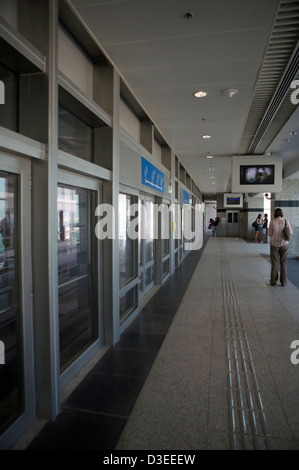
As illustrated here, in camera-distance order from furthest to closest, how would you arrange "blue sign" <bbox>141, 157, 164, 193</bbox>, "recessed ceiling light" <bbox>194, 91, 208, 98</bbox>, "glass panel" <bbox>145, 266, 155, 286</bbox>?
"glass panel" <bbox>145, 266, 155, 286</bbox>, "blue sign" <bbox>141, 157, 164, 193</bbox>, "recessed ceiling light" <bbox>194, 91, 208, 98</bbox>

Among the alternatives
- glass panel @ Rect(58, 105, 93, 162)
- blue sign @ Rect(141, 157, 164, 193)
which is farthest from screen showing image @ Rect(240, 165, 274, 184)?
glass panel @ Rect(58, 105, 93, 162)

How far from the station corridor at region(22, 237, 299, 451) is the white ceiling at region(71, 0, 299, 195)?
322 centimetres

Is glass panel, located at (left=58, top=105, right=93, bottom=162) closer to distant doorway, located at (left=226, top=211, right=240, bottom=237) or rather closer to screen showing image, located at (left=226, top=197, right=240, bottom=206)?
screen showing image, located at (left=226, top=197, right=240, bottom=206)

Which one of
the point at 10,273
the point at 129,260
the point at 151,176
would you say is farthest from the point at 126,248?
the point at 10,273

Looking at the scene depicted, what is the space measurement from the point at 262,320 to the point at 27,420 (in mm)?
3506

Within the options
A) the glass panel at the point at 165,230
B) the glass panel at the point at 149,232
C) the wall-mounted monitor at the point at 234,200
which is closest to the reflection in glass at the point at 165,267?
the glass panel at the point at 165,230

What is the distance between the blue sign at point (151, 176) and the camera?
5.20 m

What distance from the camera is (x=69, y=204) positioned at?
314 cm

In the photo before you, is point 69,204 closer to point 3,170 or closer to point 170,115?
point 3,170

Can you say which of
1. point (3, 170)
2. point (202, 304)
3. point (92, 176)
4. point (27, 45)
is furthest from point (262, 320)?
point (27, 45)

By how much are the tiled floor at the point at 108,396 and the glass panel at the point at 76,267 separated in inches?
13.5

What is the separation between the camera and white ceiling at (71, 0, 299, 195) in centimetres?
260

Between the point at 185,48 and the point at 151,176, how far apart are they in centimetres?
272

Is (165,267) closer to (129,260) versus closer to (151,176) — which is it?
(151,176)
